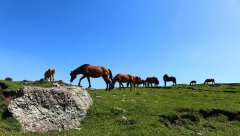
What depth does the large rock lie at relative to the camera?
24.5m

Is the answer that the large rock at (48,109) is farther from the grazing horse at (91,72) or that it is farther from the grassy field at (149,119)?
the grazing horse at (91,72)

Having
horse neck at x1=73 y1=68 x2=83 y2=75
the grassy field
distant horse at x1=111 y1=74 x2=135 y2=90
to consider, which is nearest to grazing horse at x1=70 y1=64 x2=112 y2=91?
horse neck at x1=73 y1=68 x2=83 y2=75

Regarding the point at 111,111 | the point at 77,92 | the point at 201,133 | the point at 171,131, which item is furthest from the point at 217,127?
the point at 77,92

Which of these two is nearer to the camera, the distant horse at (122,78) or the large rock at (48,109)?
the large rock at (48,109)

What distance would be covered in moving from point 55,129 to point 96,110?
409cm

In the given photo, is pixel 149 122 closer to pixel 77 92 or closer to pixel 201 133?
pixel 201 133

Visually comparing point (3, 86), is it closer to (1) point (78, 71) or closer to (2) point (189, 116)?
(1) point (78, 71)

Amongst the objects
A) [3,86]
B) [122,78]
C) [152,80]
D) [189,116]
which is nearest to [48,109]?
[3,86]

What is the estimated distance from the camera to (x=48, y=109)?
25875 millimetres

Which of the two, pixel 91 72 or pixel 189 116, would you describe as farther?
pixel 91 72

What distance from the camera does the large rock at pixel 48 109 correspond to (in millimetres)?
24500

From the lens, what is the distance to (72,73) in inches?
1606

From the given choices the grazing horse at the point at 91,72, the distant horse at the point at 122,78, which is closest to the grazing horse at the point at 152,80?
the distant horse at the point at 122,78

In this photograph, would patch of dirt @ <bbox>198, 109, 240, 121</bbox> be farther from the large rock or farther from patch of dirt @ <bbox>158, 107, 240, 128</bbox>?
the large rock
